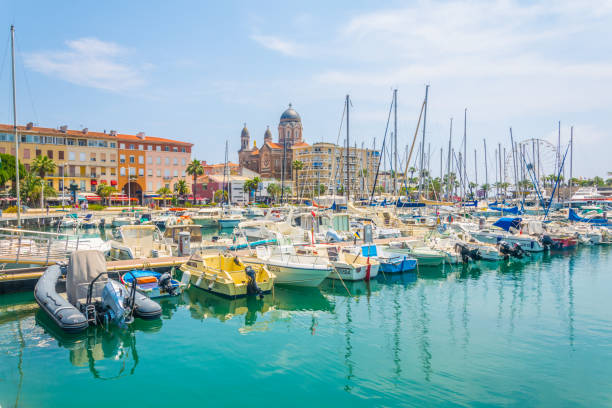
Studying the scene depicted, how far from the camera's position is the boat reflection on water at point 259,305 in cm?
1816

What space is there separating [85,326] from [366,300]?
12445 millimetres

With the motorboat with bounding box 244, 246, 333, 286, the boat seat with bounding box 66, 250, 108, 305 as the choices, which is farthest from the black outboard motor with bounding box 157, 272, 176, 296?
the motorboat with bounding box 244, 246, 333, 286

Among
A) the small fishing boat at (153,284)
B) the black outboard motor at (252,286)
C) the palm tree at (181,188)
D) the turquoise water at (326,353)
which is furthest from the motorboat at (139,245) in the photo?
the palm tree at (181,188)

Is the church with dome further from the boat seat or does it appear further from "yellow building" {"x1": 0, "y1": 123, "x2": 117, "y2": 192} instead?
the boat seat

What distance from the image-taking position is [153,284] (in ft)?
65.2

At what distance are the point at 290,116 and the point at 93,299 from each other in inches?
5379

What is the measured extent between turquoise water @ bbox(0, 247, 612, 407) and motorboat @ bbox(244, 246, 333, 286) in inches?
28.0

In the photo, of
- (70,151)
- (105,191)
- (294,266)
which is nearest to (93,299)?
(294,266)

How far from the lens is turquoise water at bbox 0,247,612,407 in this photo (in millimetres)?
11367

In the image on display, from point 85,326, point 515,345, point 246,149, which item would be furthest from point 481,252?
point 246,149

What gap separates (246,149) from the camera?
516ft

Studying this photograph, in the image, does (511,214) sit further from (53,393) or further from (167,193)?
(167,193)

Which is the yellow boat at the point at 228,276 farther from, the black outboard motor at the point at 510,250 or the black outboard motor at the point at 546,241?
the black outboard motor at the point at 546,241

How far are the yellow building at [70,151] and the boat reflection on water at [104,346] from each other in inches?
2772
